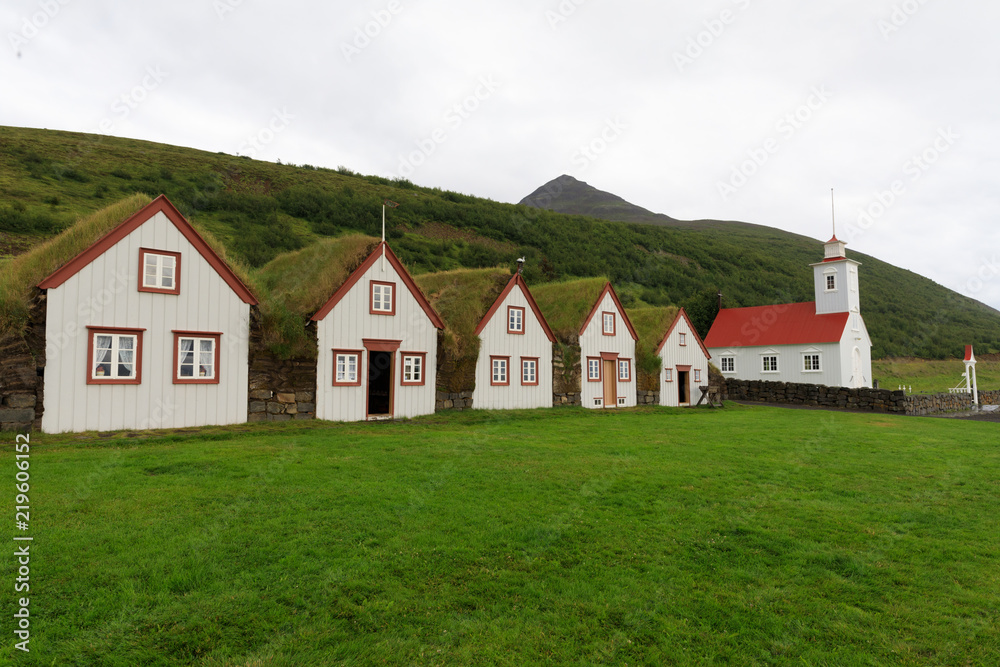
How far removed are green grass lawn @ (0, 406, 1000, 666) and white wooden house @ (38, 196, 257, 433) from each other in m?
3.47

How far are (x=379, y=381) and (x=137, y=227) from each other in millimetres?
11045

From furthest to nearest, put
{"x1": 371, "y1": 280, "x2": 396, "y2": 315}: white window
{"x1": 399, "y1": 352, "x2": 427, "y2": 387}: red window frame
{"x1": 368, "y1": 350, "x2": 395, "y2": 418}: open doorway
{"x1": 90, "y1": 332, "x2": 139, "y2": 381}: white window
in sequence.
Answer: {"x1": 368, "y1": 350, "x2": 395, "y2": 418}: open doorway < {"x1": 399, "y1": 352, "x2": 427, "y2": 387}: red window frame < {"x1": 371, "y1": 280, "x2": 396, "y2": 315}: white window < {"x1": 90, "y1": 332, "x2": 139, "y2": 381}: white window

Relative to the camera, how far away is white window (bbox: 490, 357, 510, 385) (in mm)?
26531

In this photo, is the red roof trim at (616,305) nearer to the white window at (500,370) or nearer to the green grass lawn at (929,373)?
the white window at (500,370)

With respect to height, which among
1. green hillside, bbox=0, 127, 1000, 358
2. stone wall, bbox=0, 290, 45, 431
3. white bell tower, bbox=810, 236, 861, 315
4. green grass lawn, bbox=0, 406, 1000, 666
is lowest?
green grass lawn, bbox=0, 406, 1000, 666

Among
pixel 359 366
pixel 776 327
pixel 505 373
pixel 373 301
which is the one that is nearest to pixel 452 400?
pixel 505 373

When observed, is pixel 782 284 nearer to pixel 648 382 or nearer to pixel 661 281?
pixel 661 281

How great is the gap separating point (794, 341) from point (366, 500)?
142 feet

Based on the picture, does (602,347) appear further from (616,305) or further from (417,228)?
(417,228)

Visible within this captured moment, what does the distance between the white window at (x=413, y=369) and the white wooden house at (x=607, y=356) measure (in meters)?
9.71

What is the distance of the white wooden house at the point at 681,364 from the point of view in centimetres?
3491

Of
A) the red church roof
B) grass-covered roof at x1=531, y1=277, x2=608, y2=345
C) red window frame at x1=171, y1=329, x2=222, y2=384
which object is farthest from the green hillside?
red window frame at x1=171, y1=329, x2=222, y2=384

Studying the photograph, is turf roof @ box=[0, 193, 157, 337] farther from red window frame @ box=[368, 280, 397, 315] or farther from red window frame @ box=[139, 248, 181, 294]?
red window frame @ box=[368, 280, 397, 315]
